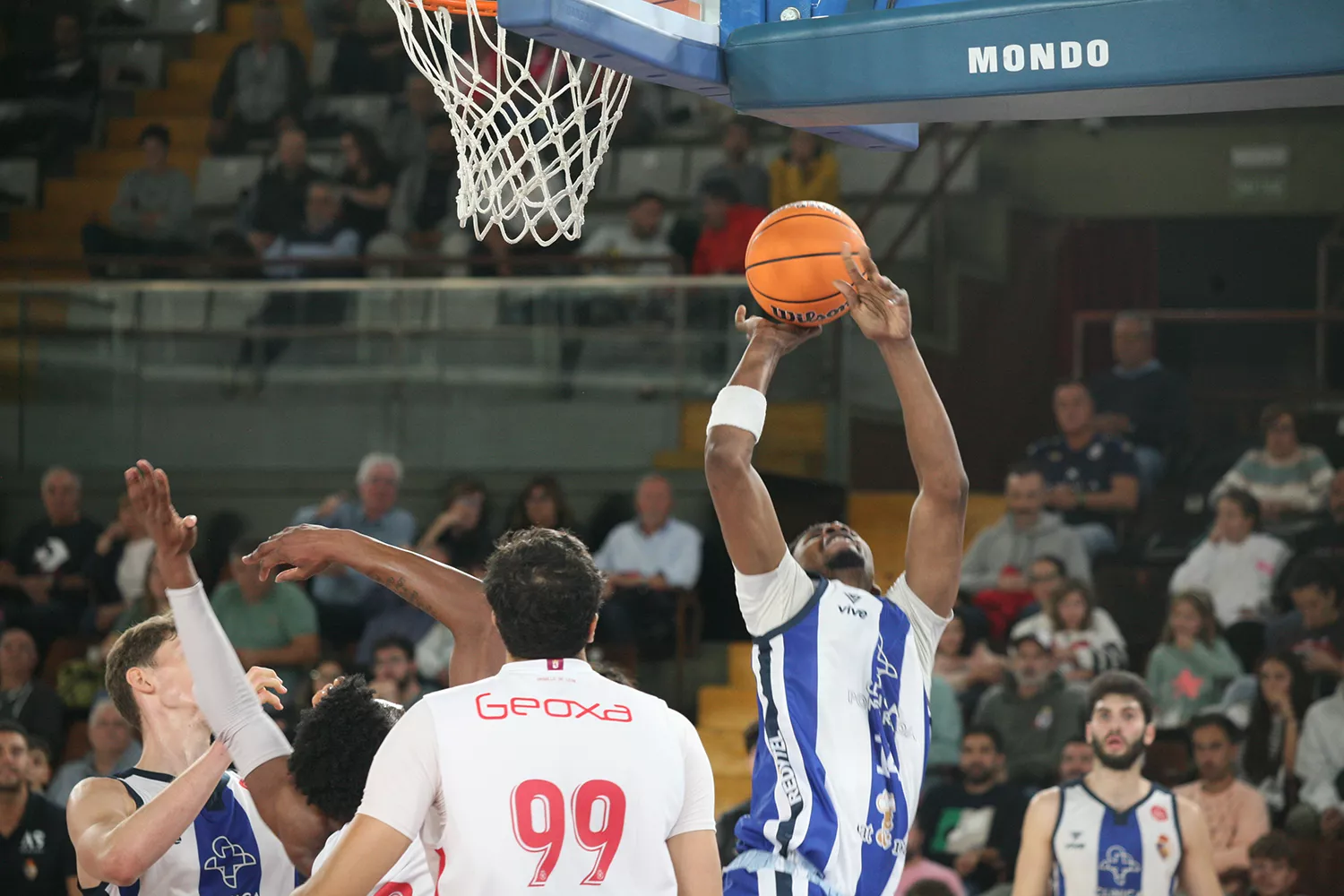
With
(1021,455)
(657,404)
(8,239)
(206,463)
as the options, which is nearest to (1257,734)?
(1021,455)

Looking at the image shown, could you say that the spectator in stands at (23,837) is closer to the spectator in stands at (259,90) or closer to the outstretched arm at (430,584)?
the outstretched arm at (430,584)

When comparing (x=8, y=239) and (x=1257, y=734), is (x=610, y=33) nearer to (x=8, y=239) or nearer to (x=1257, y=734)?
(x=1257, y=734)

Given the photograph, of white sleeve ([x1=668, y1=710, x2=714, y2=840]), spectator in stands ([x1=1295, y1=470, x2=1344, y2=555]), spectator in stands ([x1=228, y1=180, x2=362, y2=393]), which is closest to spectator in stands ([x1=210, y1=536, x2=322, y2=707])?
spectator in stands ([x1=228, y1=180, x2=362, y2=393])

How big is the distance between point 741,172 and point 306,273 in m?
2.87

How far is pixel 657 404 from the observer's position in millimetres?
9781

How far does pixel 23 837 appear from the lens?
800cm

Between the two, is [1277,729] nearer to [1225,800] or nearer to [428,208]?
[1225,800]

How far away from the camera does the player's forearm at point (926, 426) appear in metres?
3.57

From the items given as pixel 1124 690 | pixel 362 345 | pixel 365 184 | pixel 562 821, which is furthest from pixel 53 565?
pixel 562 821

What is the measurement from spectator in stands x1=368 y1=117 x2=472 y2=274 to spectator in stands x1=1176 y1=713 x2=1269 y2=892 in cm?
577

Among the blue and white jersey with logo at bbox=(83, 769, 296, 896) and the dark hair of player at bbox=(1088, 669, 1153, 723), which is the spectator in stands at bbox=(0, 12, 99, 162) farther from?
the blue and white jersey with logo at bbox=(83, 769, 296, 896)

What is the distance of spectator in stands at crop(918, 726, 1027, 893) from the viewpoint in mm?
7570

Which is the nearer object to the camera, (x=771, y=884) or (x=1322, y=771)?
(x=771, y=884)

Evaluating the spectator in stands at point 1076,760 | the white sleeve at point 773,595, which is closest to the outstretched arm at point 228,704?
the white sleeve at point 773,595
